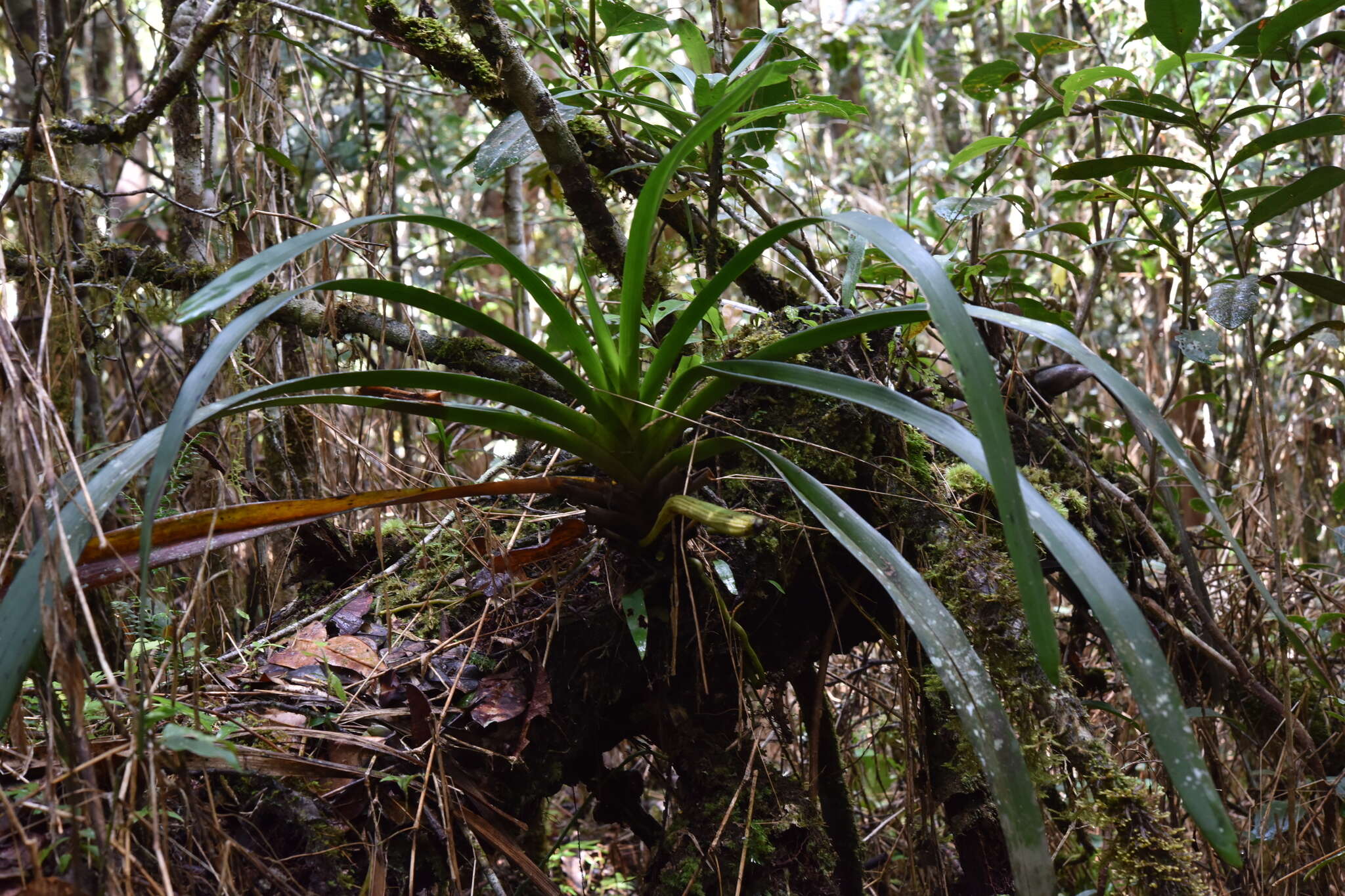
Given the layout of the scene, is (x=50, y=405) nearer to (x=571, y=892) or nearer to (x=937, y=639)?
(x=937, y=639)

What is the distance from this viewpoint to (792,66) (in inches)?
42.0

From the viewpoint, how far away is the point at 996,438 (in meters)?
0.60

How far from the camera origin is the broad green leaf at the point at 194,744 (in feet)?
2.13

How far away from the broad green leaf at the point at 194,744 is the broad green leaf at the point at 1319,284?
135 centimetres

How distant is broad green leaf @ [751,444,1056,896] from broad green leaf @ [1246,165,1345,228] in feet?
2.72

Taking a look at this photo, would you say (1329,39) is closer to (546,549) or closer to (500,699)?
(546,549)

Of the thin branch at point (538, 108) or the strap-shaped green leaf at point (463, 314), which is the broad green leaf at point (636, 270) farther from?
the thin branch at point (538, 108)

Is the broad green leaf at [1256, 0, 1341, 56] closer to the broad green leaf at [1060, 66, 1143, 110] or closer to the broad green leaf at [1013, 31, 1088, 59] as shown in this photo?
the broad green leaf at [1060, 66, 1143, 110]

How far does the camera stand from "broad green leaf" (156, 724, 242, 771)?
65cm

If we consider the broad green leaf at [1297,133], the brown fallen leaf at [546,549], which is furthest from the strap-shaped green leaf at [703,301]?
the broad green leaf at [1297,133]

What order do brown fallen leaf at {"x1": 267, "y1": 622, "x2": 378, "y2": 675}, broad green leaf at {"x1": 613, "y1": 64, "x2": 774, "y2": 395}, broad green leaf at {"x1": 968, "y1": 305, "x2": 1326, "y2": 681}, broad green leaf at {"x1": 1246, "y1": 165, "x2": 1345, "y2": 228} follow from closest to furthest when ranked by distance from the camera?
broad green leaf at {"x1": 968, "y1": 305, "x2": 1326, "y2": 681}
broad green leaf at {"x1": 613, "y1": 64, "x2": 774, "y2": 395}
brown fallen leaf at {"x1": 267, "y1": 622, "x2": 378, "y2": 675}
broad green leaf at {"x1": 1246, "y1": 165, "x2": 1345, "y2": 228}

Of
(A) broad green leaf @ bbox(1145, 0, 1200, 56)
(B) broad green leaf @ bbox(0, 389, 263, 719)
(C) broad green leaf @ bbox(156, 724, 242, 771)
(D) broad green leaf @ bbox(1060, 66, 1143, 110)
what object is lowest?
(C) broad green leaf @ bbox(156, 724, 242, 771)

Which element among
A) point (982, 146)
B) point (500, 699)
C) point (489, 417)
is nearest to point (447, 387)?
point (489, 417)

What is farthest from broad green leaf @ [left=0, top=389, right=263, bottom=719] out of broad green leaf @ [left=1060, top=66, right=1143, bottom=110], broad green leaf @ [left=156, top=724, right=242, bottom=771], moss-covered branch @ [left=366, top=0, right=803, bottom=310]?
broad green leaf @ [left=1060, top=66, right=1143, bottom=110]
